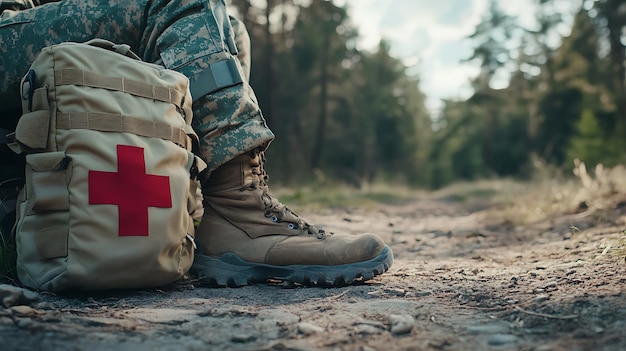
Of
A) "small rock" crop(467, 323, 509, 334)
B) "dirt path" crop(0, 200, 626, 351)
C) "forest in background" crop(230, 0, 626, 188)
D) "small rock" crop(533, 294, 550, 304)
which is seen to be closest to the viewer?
"dirt path" crop(0, 200, 626, 351)

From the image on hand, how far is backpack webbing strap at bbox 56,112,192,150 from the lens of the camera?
1.56 meters

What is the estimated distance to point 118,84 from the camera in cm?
163

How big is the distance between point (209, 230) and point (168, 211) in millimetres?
412

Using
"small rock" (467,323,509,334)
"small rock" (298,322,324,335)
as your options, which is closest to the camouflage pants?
"small rock" (298,322,324,335)

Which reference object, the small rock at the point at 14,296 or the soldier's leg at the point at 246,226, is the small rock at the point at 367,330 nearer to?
the soldier's leg at the point at 246,226

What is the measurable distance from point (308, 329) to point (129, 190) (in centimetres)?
69

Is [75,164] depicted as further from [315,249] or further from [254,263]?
[315,249]

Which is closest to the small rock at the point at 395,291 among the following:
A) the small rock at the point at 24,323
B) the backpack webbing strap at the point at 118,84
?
the backpack webbing strap at the point at 118,84

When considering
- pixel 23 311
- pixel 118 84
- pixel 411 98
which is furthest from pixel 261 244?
pixel 411 98

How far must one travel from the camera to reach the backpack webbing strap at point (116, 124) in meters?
1.56

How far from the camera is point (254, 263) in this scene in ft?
6.38

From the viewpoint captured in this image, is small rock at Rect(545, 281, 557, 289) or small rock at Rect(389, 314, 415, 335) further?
small rock at Rect(545, 281, 557, 289)

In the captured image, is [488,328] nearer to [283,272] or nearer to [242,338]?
[242,338]

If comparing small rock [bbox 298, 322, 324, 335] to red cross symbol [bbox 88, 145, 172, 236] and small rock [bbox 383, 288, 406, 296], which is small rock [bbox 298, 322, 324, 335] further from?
red cross symbol [bbox 88, 145, 172, 236]
